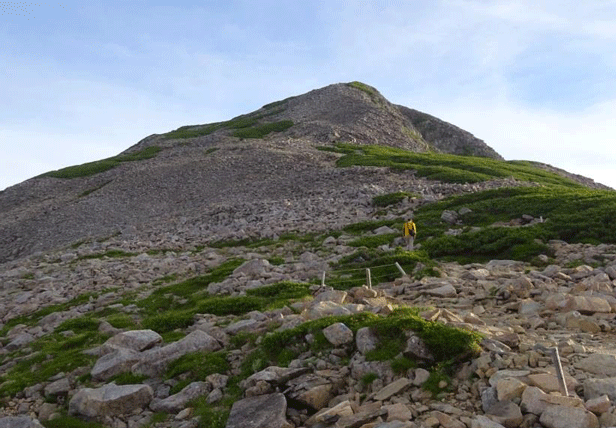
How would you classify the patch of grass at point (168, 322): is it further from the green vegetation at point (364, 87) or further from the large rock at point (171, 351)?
the green vegetation at point (364, 87)

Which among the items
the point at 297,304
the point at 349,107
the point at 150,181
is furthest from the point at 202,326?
the point at 349,107

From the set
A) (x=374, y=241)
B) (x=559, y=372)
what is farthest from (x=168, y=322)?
(x=374, y=241)

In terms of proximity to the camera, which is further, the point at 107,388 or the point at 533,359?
the point at 107,388

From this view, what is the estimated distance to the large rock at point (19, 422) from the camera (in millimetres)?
10641

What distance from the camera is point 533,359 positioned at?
9719 mm

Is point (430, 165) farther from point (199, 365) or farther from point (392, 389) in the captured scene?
point (392, 389)

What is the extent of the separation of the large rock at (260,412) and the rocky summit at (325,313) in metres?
0.03

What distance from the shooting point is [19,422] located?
10.8 meters

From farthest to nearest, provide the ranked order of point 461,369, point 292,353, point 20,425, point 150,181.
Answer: point 150,181 → point 292,353 → point 20,425 → point 461,369

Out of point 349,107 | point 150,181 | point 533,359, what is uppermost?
point 349,107

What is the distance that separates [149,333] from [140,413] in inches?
129

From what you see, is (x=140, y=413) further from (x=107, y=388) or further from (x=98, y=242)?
(x=98, y=242)

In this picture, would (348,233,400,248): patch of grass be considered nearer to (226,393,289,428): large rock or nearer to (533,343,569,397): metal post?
(226,393,289,428): large rock

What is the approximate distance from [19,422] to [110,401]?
1.56 metres
